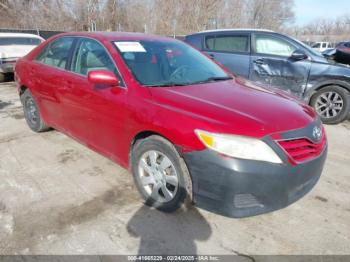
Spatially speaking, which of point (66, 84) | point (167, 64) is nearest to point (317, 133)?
point (167, 64)

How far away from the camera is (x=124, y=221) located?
2.50 m

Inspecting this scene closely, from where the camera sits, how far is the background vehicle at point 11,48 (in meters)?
8.41

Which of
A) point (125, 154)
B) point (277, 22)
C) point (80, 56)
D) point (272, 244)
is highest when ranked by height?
point (277, 22)

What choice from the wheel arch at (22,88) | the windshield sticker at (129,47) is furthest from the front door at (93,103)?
the wheel arch at (22,88)

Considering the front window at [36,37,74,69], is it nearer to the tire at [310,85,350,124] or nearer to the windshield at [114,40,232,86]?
the windshield at [114,40,232,86]

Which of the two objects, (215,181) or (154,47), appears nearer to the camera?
(215,181)

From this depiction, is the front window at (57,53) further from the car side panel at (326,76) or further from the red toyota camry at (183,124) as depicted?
the car side panel at (326,76)

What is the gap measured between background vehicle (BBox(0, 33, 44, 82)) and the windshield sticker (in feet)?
22.8

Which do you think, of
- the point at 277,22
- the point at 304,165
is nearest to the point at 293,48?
the point at 304,165

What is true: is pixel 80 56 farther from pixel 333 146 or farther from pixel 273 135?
pixel 333 146

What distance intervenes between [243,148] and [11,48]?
892 centimetres

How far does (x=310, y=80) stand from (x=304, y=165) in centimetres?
355

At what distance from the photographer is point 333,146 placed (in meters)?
4.29

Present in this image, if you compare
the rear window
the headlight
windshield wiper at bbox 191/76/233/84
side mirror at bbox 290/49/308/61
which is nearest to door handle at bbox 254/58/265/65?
the rear window
